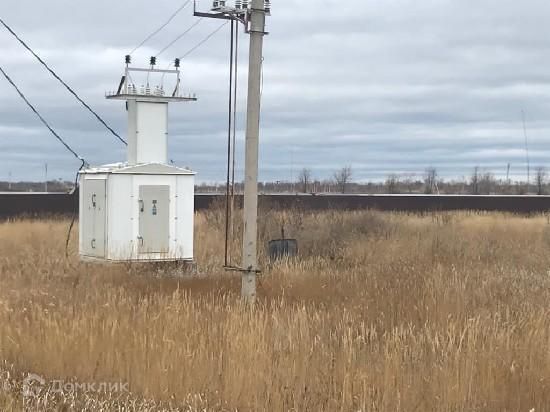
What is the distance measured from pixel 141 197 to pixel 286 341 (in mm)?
8825

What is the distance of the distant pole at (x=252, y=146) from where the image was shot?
10992 millimetres

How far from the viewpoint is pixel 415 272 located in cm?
1356

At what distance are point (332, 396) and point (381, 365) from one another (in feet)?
2.57

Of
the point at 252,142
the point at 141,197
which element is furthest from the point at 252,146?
A: the point at 141,197

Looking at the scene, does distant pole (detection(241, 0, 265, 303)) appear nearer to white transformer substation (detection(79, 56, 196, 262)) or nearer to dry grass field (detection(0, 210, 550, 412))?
dry grass field (detection(0, 210, 550, 412))

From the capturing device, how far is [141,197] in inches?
643

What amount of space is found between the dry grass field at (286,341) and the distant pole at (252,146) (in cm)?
50

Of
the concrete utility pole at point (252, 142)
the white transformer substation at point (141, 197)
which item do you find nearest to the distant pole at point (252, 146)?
the concrete utility pole at point (252, 142)

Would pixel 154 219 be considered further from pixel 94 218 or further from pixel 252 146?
pixel 252 146

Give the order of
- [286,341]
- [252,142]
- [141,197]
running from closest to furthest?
[286,341] → [252,142] → [141,197]

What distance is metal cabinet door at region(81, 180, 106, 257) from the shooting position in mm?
16359

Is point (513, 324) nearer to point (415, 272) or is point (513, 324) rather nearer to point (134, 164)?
point (415, 272)

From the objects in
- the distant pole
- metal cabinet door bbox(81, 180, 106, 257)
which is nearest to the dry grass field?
the distant pole

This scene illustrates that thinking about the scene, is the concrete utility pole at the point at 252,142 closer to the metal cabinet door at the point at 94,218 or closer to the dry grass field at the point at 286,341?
the dry grass field at the point at 286,341
